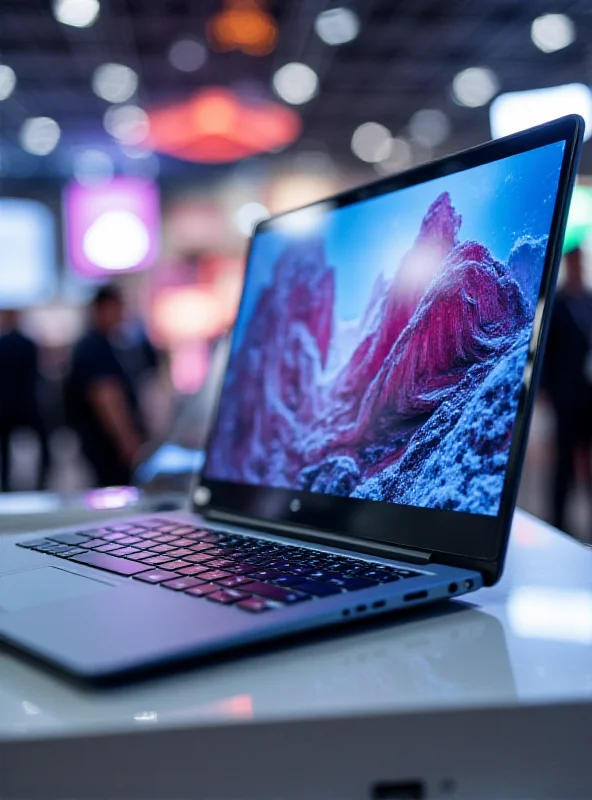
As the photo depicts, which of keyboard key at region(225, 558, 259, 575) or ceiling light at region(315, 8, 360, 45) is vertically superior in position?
ceiling light at region(315, 8, 360, 45)

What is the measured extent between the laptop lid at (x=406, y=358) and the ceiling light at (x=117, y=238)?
676 cm

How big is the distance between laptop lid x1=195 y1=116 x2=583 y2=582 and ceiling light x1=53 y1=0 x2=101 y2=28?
13.5ft

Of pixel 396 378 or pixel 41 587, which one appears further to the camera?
pixel 396 378

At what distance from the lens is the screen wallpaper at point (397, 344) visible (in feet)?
1.75

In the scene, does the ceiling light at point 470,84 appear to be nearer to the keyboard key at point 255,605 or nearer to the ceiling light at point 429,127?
the ceiling light at point 429,127

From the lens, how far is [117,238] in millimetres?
7371

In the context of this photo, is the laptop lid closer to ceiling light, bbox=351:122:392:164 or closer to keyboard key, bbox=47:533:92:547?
keyboard key, bbox=47:533:92:547

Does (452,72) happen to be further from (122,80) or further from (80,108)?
(80,108)

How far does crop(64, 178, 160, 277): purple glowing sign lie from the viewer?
7.25 meters

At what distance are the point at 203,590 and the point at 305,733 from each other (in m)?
0.13

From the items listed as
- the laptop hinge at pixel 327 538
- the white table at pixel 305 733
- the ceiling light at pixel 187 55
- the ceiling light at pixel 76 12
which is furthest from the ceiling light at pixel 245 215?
the white table at pixel 305 733

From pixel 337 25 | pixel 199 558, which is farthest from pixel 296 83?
pixel 199 558

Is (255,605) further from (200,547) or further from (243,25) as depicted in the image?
(243,25)

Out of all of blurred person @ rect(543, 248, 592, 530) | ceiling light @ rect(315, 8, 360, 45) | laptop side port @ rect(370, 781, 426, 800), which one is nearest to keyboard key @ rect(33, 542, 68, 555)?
laptop side port @ rect(370, 781, 426, 800)
